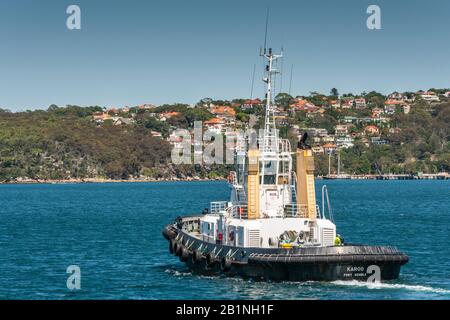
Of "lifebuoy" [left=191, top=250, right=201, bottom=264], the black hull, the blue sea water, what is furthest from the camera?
"lifebuoy" [left=191, top=250, right=201, bottom=264]

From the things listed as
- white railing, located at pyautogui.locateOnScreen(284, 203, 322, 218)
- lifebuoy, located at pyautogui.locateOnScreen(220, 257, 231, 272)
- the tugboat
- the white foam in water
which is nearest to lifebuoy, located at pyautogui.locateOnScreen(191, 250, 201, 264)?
the tugboat

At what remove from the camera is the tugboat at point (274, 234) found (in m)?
36.2

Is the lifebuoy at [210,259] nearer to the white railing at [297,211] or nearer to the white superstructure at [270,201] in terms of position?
the white superstructure at [270,201]

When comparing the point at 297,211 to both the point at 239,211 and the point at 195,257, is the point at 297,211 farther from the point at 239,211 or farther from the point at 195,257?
the point at 195,257

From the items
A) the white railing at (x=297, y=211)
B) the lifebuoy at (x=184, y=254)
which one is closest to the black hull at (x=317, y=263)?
the white railing at (x=297, y=211)

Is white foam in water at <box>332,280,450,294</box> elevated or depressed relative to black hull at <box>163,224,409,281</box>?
depressed

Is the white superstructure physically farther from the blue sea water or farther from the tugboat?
the blue sea water

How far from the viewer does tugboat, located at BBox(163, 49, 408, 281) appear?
36.2 metres

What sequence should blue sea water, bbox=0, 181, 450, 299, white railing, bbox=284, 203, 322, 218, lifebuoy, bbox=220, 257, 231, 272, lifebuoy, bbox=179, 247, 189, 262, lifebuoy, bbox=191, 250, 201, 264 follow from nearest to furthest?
blue sea water, bbox=0, 181, 450, 299, lifebuoy, bbox=220, 257, 231, 272, white railing, bbox=284, 203, 322, 218, lifebuoy, bbox=191, 250, 201, 264, lifebuoy, bbox=179, 247, 189, 262

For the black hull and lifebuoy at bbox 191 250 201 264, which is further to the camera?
lifebuoy at bbox 191 250 201 264

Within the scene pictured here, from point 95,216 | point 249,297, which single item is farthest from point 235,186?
point 95,216

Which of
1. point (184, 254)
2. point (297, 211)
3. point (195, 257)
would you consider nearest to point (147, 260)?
point (184, 254)
